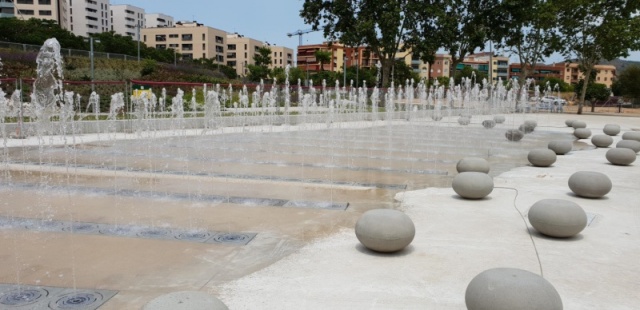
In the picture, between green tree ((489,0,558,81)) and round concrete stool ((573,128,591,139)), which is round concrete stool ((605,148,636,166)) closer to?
round concrete stool ((573,128,591,139))

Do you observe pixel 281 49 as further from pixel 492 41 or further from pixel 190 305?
pixel 190 305

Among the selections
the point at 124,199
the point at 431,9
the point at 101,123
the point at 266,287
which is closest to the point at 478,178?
the point at 266,287

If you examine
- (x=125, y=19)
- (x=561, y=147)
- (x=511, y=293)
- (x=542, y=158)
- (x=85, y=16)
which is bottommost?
(x=511, y=293)

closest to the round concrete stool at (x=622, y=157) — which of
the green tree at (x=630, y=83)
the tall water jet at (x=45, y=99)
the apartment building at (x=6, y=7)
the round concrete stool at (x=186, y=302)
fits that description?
the round concrete stool at (x=186, y=302)

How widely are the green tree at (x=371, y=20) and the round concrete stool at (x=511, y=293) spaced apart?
32.6m

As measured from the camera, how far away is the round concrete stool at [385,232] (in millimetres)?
5172

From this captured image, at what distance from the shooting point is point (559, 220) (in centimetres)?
576

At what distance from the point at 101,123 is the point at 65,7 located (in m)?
111

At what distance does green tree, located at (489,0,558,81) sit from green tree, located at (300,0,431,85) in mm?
7089

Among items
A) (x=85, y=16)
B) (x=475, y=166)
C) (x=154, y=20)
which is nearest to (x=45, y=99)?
(x=475, y=166)

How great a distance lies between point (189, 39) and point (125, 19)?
106ft

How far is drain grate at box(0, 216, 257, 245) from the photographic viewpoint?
5.78m

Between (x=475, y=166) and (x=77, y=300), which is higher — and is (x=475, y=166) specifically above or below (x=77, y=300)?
above

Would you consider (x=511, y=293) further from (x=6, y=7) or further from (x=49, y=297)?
(x=6, y=7)
